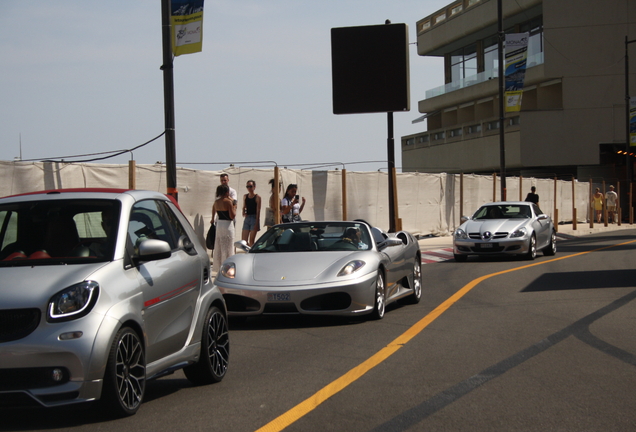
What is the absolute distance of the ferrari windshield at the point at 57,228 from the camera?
5539mm

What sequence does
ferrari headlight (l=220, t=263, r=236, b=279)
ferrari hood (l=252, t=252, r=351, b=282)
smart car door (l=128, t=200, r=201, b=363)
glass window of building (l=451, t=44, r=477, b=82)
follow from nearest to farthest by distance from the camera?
smart car door (l=128, t=200, r=201, b=363) → ferrari hood (l=252, t=252, r=351, b=282) → ferrari headlight (l=220, t=263, r=236, b=279) → glass window of building (l=451, t=44, r=477, b=82)

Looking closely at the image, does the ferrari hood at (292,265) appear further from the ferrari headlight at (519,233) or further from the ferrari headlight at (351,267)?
the ferrari headlight at (519,233)

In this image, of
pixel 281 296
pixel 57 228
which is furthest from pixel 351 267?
pixel 57 228

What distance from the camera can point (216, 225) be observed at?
49.8ft

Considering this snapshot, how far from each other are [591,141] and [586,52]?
18.6 feet

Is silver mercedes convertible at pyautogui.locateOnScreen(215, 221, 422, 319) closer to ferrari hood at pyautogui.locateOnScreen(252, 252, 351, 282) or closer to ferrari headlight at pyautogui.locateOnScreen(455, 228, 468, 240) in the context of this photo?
ferrari hood at pyautogui.locateOnScreen(252, 252, 351, 282)

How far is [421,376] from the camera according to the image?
651cm

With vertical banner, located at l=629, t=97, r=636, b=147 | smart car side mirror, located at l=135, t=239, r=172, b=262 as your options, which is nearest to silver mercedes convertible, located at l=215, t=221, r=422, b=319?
smart car side mirror, located at l=135, t=239, r=172, b=262

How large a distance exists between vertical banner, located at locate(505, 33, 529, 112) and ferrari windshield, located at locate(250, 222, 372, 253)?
69.1 feet

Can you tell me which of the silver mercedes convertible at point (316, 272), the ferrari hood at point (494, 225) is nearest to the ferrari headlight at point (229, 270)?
the silver mercedes convertible at point (316, 272)

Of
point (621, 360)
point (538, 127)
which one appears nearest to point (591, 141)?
point (538, 127)

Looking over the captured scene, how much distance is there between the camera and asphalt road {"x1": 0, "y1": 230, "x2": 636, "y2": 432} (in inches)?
203

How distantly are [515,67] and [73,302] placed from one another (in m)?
27.9

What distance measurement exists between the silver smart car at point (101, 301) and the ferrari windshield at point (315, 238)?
394 cm
